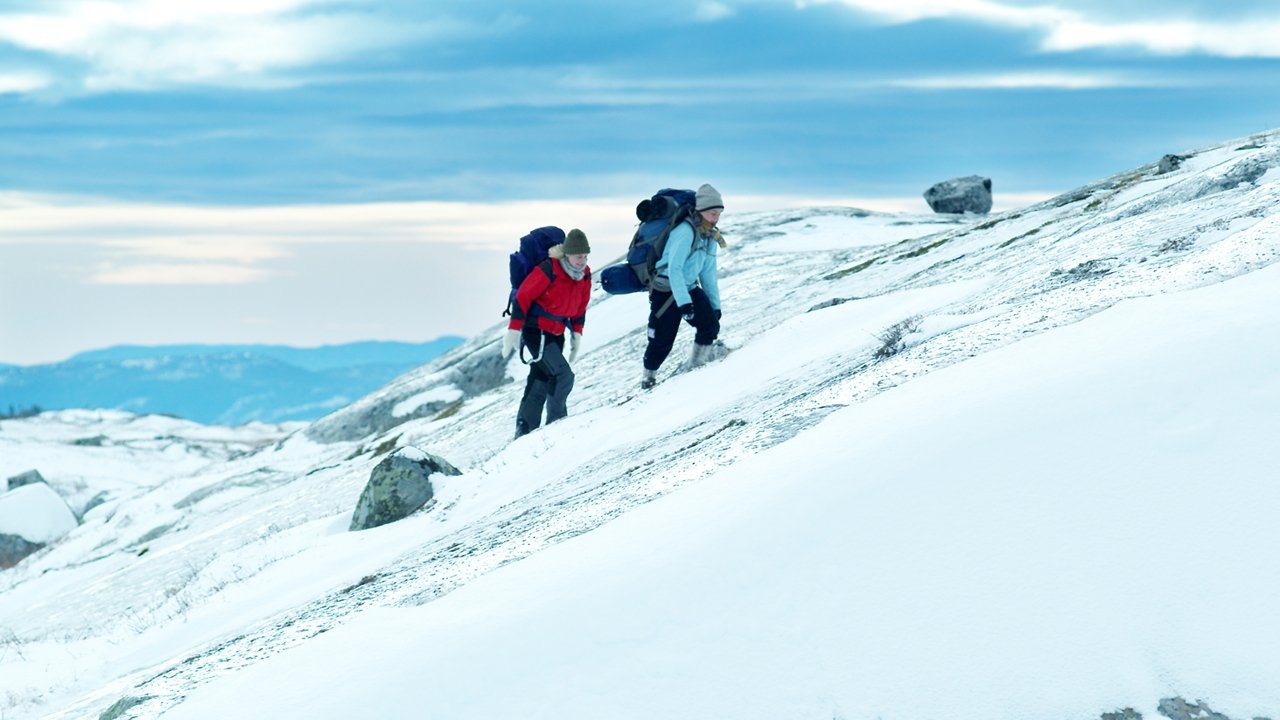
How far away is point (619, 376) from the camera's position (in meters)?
19.7

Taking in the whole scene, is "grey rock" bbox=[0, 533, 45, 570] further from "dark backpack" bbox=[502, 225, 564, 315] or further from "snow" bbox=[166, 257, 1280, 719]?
"snow" bbox=[166, 257, 1280, 719]

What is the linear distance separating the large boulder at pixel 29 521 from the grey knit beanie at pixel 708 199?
109 ft

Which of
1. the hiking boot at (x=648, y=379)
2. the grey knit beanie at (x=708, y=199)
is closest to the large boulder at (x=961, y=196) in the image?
the hiking boot at (x=648, y=379)

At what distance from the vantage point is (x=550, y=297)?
49.2 feet

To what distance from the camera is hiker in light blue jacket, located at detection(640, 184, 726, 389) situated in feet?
45.7

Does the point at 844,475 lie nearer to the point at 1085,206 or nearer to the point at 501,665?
the point at 501,665

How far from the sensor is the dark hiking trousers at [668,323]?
1471 cm

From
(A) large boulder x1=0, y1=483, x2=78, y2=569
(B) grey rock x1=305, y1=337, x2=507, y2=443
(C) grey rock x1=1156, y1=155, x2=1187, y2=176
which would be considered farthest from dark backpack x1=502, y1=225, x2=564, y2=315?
(A) large boulder x1=0, y1=483, x2=78, y2=569

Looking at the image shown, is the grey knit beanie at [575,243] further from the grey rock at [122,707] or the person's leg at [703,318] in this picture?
the grey rock at [122,707]

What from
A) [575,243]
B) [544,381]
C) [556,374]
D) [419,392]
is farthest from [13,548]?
[575,243]

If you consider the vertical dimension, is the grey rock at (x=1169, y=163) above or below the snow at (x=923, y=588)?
above

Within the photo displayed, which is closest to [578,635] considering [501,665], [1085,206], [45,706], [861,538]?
[501,665]

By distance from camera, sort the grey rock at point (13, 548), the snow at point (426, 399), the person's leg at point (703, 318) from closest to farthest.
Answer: the person's leg at point (703, 318), the snow at point (426, 399), the grey rock at point (13, 548)

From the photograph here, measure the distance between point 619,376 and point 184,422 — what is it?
166 metres
